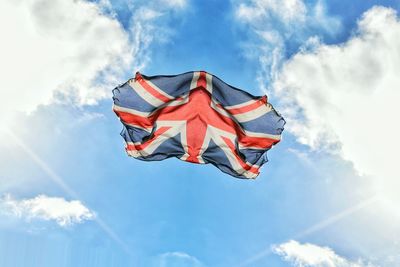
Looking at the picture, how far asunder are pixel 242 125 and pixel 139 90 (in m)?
3.90

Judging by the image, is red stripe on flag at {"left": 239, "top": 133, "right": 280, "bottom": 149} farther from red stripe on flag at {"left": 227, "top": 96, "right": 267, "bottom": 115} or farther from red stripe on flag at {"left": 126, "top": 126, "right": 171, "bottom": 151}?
red stripe on flag at {"left": 126, "top": 126, "right": 171, "bottom": 151}

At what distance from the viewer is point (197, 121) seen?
701 inches

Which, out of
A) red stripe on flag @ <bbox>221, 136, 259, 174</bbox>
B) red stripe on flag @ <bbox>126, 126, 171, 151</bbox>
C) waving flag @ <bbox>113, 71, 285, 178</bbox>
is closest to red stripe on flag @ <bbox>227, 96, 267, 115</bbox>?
waving flag @ <bbox>113, 71, 285, 178</bbox>

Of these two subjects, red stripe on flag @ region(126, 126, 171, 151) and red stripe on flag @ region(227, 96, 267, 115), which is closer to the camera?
red stripe on flag @ region(227, 96, 267, 115)

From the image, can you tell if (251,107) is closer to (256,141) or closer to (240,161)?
(256,141)

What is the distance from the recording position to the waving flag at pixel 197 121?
17000mm

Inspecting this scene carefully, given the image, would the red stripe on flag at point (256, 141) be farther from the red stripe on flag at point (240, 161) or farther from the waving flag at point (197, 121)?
the red stripe on flag at point (240, 161)

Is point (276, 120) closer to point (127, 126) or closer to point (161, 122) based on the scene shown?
point (161, 122)

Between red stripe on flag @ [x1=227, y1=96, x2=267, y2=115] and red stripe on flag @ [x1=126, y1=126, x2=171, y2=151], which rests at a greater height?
red stripe on flag @ [x1=227, y1=96, x2=267, y2=115]

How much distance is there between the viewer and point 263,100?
56.0ft

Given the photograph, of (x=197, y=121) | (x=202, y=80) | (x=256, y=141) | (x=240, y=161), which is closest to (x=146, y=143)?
(x=197, y=121)

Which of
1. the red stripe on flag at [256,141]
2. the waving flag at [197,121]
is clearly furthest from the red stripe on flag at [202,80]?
the red stripe on flag at [256,141]

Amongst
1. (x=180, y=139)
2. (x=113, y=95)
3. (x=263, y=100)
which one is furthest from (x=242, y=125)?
(x=113, y=95)

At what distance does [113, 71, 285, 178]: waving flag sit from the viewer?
17.0 m
